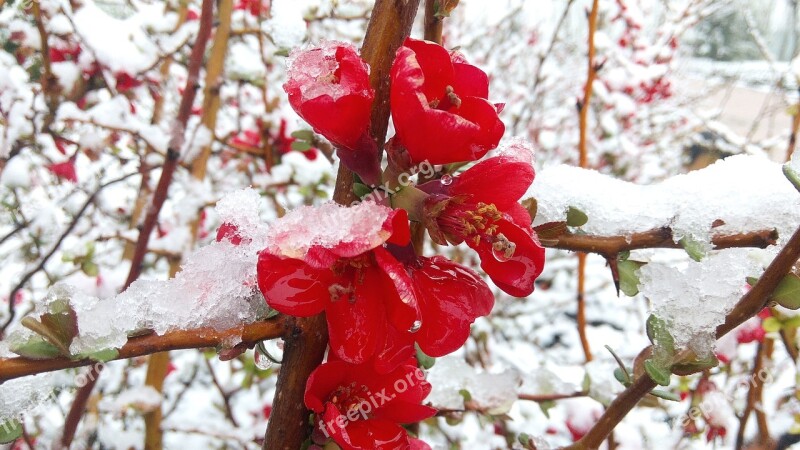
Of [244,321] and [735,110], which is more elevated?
[735,110]

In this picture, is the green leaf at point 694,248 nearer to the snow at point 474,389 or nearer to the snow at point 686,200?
the snow at point 686,200

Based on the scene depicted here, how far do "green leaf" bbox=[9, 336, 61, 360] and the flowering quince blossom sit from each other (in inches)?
10.5

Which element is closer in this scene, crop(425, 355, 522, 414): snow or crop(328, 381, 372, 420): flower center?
crop(328, 381, 372, 420): flower center

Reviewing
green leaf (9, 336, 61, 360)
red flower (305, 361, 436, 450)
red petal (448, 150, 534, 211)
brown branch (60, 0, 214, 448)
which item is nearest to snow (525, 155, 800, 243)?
red petal (448, 150, 534, 211)

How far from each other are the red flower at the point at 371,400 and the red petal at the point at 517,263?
0.37ft

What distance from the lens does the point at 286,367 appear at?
0.52 meters

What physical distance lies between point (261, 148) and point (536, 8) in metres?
3.17

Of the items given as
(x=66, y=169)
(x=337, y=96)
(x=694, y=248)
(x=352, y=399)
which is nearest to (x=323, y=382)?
(x=352, y=399)

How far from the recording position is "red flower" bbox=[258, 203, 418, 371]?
17.0 inches

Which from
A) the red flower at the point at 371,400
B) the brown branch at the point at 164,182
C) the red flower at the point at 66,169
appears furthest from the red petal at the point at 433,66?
the red flower at the point at 66,169

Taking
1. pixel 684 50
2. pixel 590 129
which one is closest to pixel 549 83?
pixel 590 129

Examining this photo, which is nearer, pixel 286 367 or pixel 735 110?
pixel 286 367

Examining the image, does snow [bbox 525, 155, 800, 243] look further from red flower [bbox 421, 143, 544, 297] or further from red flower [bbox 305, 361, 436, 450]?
red flower [bbox 305, 361, 436, 450]

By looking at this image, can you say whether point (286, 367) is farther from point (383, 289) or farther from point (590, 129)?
point (590, 129)
